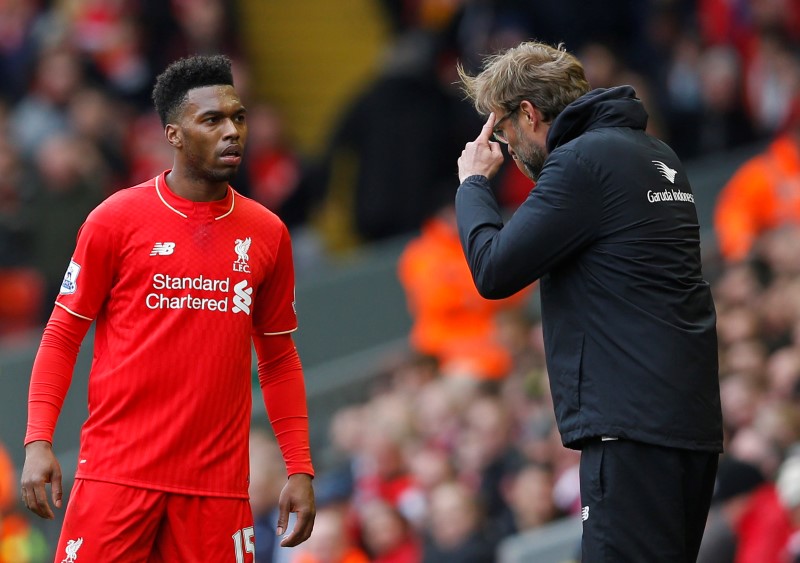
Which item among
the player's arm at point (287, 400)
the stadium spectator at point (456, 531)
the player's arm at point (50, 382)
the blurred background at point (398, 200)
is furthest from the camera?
the blurred background at point (398, 200)

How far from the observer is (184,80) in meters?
5.22

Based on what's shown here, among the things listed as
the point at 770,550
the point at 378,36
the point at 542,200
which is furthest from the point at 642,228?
the point at 378,36

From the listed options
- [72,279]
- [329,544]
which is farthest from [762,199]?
[72,279]

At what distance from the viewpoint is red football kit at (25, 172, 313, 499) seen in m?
5.10

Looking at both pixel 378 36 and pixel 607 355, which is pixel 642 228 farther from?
pixel 378 36

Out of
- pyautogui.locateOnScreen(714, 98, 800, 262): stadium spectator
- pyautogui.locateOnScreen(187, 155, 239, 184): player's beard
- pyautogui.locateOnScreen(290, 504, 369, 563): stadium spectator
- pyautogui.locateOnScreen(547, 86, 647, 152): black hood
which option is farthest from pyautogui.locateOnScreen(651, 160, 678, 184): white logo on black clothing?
pyautogui.locateOnScreen(714, 98, 800, 262): stadium spectator

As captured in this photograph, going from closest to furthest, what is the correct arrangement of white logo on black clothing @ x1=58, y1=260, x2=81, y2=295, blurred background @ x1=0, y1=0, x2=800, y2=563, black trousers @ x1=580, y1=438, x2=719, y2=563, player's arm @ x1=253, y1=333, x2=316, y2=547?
black trousers @ x1=580, y1=438, x2=719, y2=563
white logo on black clothing @ x1=58, y1=260, x2=81, y2=295
player's arm @ x1=253, y1=333, x2=316, y2=547
blurred background @ x1=0, y1=0, x2=800, y2=563

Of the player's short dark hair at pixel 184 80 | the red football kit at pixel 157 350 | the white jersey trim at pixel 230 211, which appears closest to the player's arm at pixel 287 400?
the red football kit at pixel 157 350

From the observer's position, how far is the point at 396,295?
13039mm

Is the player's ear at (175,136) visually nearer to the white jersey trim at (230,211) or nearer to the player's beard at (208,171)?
the player's beard at (208,171)

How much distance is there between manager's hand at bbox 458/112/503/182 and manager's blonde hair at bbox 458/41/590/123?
0.27 feet

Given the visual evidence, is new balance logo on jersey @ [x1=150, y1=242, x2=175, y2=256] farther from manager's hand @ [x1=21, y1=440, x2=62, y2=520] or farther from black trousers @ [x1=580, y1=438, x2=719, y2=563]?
black trousers @ [x1=580, y1=438, x2=719, y2=563]

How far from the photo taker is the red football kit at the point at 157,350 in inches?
201

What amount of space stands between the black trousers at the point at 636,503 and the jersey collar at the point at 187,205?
1435 mm
